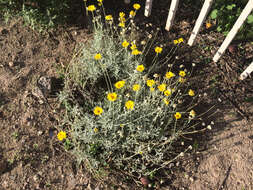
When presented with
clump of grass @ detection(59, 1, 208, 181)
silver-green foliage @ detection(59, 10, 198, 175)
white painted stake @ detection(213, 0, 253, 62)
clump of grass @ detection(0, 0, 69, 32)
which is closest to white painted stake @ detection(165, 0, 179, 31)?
clump of grass @ detection(59, 1, 208, 181)

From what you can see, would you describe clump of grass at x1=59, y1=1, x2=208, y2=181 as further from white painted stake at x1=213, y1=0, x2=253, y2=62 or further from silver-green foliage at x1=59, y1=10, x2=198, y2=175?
white painted stake at x1=213, y1=0, x2=253, y2=62

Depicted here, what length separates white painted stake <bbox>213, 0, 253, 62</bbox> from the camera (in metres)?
2.59

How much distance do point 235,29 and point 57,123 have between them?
8.62 ft

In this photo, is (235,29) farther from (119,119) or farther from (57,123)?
(57,123)

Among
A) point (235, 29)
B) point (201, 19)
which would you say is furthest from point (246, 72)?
point (201, 19)

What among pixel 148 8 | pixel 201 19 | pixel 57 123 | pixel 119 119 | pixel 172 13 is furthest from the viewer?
pixel 148 8

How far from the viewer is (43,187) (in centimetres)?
245

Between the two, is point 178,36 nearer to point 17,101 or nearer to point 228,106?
point 228,106

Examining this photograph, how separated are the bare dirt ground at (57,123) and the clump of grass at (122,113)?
0.79 feet

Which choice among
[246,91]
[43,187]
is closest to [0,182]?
[43,187]

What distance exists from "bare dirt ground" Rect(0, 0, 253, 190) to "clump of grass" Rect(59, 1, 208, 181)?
0.24 m

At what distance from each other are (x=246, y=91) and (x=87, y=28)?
8.60 feet

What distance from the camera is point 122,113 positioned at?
2.50 m

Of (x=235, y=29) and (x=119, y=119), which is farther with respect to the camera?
(x=235, y=29)
